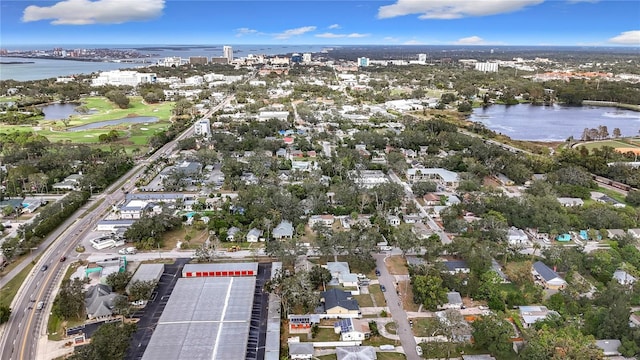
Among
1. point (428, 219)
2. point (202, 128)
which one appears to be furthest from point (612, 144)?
point (202, 128)

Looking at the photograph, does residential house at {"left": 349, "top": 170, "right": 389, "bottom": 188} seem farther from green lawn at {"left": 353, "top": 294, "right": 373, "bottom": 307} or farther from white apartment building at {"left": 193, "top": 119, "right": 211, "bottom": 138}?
white apartment building at {"left": 193, "top": 119, "right": 211, "bottom": 138}

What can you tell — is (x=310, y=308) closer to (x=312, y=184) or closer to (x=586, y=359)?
(x=586, y=359)

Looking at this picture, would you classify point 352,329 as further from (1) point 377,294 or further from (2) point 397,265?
(2) point 397,265

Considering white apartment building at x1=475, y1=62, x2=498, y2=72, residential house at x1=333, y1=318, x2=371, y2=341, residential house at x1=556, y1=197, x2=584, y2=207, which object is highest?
white apartment building at x1=475, y1=62, x2=498, y2=72

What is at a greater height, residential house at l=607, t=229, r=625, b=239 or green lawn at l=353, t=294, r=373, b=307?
residential house at l=607, t=229, r=625, b=239

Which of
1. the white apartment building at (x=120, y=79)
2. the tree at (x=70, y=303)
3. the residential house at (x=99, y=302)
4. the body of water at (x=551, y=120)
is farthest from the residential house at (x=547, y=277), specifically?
the white apartment building at (x=120, y=79)

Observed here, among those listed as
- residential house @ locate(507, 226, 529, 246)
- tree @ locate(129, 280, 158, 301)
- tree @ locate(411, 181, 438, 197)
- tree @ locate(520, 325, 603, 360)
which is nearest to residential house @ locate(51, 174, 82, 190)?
tree @ locate(129, 280, 158, 301)

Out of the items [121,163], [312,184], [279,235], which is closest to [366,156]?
[312,184]

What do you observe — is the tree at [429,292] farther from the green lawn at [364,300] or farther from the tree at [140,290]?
the tree at [140,290]
